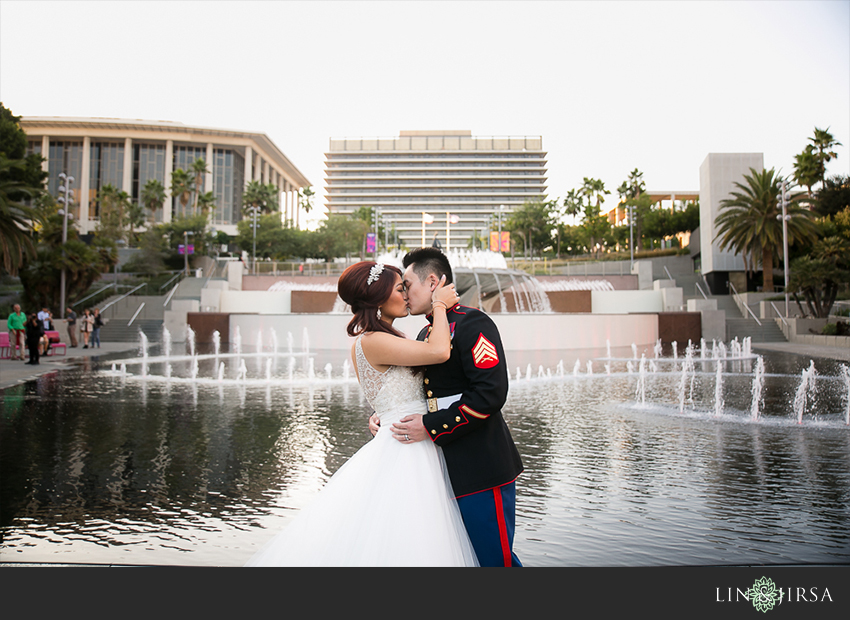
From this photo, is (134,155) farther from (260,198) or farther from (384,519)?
(384,519)

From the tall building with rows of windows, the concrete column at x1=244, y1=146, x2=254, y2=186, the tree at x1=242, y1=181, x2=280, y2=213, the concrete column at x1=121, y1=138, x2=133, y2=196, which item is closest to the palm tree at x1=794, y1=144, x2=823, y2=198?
the tree at x1=242, y1=181, x2=280, y2=213

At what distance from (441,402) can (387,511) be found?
49 centimetres

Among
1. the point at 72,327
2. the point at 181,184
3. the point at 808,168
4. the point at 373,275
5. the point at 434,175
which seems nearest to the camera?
the point at 373,275

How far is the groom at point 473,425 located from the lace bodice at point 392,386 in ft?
0.19

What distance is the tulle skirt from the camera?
2.42 meters

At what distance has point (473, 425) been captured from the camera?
2.43 metres

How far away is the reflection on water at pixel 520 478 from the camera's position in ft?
12.4

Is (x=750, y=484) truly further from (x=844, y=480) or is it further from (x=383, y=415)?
(x=383, y=415)

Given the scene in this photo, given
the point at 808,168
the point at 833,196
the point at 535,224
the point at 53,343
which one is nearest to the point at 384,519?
the point at 53,343

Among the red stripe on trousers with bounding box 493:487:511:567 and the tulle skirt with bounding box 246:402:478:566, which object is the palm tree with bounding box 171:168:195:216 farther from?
the red stripe on trousers with bounding box 493:487:511:567

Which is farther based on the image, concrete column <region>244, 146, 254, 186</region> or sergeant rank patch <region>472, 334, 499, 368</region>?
concrete column <region>244, 146, 254, 186</region>

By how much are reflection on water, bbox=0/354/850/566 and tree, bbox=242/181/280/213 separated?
214 ft
